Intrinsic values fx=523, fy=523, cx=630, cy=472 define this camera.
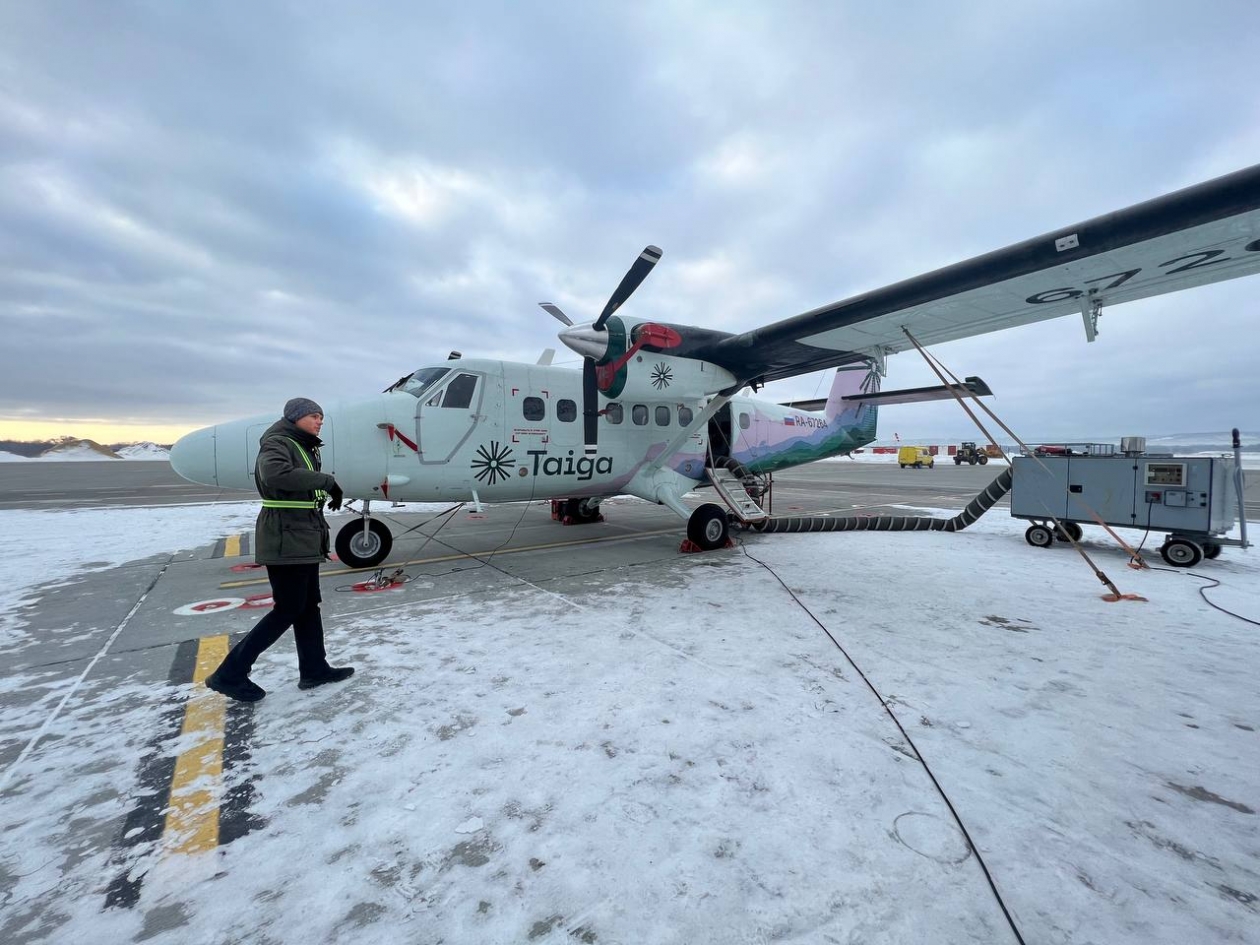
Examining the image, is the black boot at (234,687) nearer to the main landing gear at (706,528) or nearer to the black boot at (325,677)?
the black boot at (325,677)

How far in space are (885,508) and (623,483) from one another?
882cm

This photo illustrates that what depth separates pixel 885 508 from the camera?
1415 centimetres

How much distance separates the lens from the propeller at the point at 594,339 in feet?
22.7

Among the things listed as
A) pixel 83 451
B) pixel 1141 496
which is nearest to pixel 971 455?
pixel 1141 496

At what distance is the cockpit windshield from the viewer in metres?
7.02

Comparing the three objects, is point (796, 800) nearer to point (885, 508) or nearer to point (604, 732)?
point (604, 732)

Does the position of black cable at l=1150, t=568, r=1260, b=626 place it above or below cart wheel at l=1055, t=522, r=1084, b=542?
below

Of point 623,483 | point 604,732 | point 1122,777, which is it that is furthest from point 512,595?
point 1122,777

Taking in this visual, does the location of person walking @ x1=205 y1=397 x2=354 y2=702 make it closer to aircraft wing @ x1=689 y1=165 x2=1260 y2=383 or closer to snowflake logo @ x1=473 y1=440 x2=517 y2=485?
snowflake logo @ x1=473 y1=440 x2=517 y2=485

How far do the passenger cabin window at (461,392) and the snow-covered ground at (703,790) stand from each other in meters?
3.31

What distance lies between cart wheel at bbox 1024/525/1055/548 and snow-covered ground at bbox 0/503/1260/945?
386 cm

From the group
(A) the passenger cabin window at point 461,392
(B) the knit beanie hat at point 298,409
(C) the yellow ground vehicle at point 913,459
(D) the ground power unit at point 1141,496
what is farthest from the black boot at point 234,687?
(C) the yellow ground vehicle at point 913,459

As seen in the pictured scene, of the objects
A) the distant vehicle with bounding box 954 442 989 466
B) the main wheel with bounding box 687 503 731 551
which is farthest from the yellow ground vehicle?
the main wheel with bounding box 687 503 731 551

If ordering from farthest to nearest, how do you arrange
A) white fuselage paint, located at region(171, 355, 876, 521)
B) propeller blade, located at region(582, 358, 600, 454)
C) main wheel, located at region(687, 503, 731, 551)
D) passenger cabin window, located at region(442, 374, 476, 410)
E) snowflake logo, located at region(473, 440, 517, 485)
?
main wheel, located at region(687, 503, 731, 551) < propeller blade, located at region(582, 358, 600, 454) < snowflake logo, located at region(473, 440, 517, 485) < passenger cabin window, located at region(442, 374, 476, 410) < white fuselage paint, located at region(171, 355, 876, 521)
